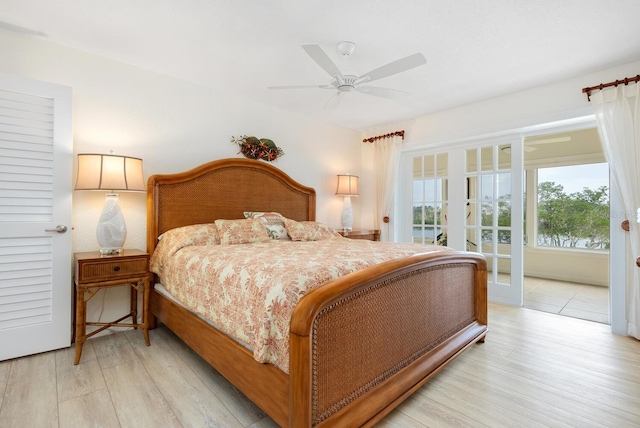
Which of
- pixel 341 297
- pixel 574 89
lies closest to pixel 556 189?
pixel 574 89

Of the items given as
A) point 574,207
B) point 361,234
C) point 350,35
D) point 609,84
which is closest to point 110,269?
point 350,35

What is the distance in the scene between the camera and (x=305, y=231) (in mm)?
3293

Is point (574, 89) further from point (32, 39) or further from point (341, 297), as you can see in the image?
point (32, 39)

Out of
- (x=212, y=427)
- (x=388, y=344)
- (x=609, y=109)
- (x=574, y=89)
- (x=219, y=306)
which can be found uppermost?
(x=574, y=89)

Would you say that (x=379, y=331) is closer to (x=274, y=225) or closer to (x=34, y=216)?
(x=274, y=225)

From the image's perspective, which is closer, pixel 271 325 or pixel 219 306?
pixel 271 325

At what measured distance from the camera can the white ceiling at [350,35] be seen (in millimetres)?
2010

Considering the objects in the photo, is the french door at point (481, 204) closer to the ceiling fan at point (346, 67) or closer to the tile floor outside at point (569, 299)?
the tile floor outside at point (569, 299)

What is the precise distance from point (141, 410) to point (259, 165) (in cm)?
260

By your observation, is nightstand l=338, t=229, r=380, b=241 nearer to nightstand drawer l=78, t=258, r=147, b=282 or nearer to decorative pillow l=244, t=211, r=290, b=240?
decorative pillow l=244, t=211, r=290, b=240

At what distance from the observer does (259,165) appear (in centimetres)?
365

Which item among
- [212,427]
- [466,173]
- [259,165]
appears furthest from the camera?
[466,173]

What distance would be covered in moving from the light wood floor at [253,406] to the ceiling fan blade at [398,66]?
213cm

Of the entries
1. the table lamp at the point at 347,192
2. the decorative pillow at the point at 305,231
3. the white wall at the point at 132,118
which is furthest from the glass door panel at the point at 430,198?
the white wall at the point at 132,118
